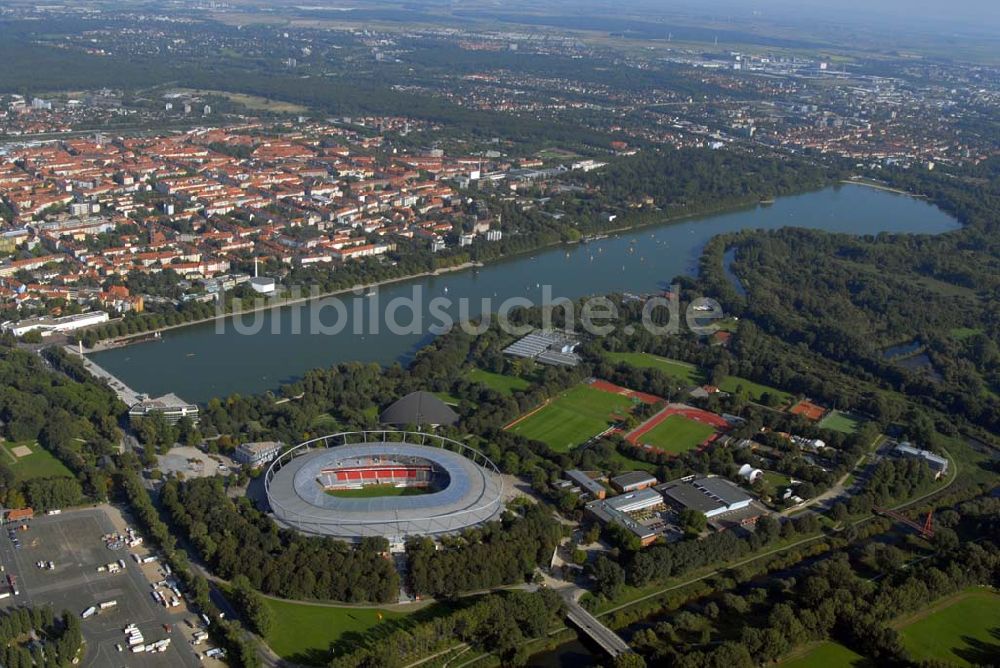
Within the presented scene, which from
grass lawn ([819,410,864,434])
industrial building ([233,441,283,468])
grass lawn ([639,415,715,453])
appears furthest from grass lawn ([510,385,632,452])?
industrial building ([233,441,283,468])

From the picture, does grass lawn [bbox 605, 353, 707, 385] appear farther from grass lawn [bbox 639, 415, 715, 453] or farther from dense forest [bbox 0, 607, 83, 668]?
dense forest [bbox 0, 607, 83, 668]

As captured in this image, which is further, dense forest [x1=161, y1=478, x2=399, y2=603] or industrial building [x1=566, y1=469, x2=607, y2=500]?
industrial building [x1=566, y1=469, x2=607, y2=500]

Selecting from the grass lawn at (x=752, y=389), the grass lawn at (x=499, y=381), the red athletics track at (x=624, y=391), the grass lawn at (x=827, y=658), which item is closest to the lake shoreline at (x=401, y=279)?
the grass lawn at (x=499, y=381)

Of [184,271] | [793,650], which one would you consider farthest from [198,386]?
[793,650]

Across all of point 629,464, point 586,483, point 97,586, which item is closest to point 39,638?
point 97,586

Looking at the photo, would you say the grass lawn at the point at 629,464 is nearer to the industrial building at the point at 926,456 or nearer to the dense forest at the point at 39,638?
the industrial building at the point at 926,456

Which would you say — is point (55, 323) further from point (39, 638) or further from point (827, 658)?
point (827, 658)
